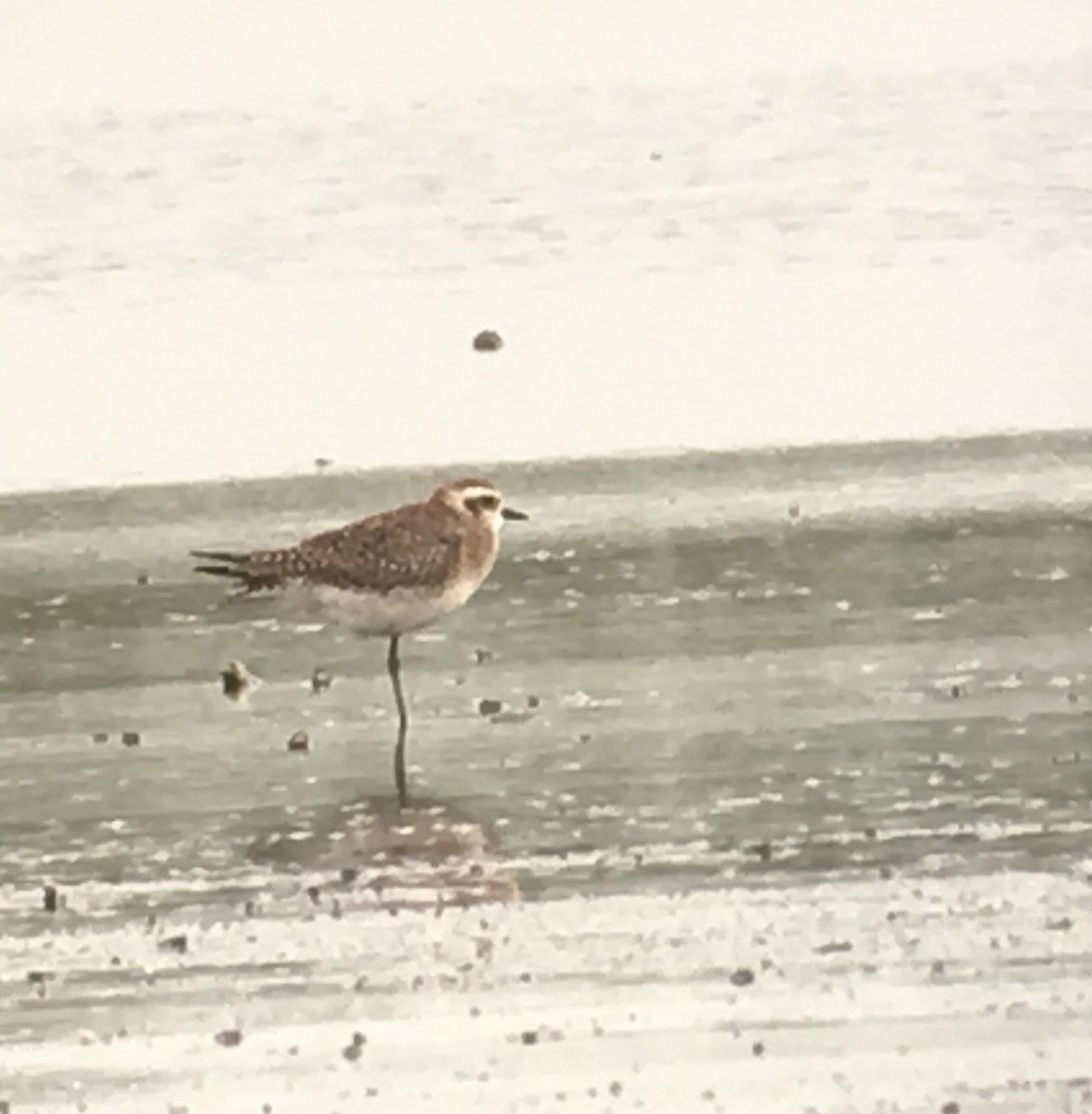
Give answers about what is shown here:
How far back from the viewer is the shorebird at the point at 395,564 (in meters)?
1.58

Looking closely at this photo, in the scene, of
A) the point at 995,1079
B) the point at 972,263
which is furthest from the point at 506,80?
the point at 995,1079

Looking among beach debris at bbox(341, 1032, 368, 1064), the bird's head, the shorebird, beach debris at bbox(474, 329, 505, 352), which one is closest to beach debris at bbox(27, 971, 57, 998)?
beach debris at bbox(341, 1032, 368, 1064)

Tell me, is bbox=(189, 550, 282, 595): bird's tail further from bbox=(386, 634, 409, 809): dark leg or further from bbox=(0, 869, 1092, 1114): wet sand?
bbox=(0, 869, 1092, 1114): wet sand

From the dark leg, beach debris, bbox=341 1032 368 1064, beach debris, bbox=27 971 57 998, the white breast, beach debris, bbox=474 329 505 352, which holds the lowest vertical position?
beach debris, bbox=341 1032 368 1064

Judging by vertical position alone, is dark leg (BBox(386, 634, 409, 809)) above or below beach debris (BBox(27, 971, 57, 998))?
above

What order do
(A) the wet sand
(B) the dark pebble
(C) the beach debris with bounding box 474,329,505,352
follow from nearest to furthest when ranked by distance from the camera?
(A) the wet sand, (B) the dark pebble, (C) the beach debris with bounding box 474,329,505,352

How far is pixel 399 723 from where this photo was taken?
158 centimetres

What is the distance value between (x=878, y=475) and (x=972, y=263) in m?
0.21

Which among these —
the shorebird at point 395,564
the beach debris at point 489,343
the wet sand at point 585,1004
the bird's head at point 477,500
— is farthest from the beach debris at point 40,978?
the beach debris at point 489,343

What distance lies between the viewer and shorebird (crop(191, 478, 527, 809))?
1.58 metres

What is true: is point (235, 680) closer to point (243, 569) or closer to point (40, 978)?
point (243, 569)

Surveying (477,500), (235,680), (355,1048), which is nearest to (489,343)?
(477,500)

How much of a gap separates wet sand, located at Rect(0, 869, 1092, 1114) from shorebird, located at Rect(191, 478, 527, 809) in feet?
0.75

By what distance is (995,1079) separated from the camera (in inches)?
53.7
